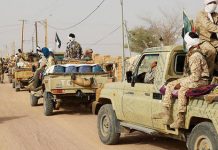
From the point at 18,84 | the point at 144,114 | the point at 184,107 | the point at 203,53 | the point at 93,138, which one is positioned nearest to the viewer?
the point at 184,107

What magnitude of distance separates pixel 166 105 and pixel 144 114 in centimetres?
89

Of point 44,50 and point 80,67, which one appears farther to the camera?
point 44,50

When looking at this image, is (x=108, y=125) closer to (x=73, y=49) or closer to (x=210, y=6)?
(x=210, y=6)

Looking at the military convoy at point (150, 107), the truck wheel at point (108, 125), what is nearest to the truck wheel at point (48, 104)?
the military convoy at point (150, 107)

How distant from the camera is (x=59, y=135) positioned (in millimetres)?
10188

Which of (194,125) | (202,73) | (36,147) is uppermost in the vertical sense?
(202,73)

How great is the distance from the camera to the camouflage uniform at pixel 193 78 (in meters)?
6.79

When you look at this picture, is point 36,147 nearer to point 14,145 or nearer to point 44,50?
point 14,145

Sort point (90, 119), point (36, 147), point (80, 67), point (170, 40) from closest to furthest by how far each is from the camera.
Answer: point (36, 147)
point (90, 119)
point (80, 67)
point (170, 40)

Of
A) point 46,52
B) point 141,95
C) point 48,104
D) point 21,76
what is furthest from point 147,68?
point 21,76

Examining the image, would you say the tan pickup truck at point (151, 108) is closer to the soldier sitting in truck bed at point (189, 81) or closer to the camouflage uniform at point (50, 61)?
the soldier sitting in truck bed at point (189, 81)

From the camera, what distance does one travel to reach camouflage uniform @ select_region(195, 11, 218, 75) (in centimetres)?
755

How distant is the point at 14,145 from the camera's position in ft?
29.8

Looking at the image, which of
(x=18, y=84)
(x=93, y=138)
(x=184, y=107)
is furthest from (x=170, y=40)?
(x=184, y=107)
